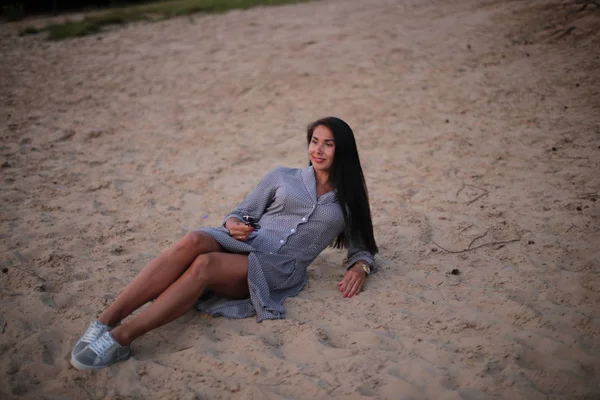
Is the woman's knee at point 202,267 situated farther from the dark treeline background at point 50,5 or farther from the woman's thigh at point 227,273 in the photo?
the dark treeline background at point 50,5

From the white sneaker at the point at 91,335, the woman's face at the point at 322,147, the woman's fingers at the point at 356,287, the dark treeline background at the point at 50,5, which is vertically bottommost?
the woman's fingers at the point at 356,287

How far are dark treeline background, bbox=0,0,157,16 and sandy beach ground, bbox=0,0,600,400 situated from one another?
2.60 m

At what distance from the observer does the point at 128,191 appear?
5.05 meters

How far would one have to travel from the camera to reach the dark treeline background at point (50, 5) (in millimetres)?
11181

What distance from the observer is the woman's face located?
3.28 metres

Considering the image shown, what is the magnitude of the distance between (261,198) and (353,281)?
831mm

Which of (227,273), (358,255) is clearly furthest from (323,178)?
(227,273)

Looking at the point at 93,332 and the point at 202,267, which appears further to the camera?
the point at 202,267

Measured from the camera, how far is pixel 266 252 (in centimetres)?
317

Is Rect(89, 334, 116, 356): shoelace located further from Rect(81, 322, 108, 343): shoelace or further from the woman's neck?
the woman's neck

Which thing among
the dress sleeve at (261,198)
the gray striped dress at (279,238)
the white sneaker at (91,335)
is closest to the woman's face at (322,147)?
the gray striped dress at (279,238)

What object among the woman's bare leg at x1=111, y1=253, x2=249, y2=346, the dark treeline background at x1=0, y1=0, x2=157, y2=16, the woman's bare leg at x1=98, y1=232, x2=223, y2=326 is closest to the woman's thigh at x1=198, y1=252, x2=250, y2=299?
the woman's bare leg at x1=111, y1=253, x2=249, y2=346

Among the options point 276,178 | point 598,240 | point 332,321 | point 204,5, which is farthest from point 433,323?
point 204,5

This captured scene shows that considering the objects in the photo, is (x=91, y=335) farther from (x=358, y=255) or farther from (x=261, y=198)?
(x=358, y=255)
